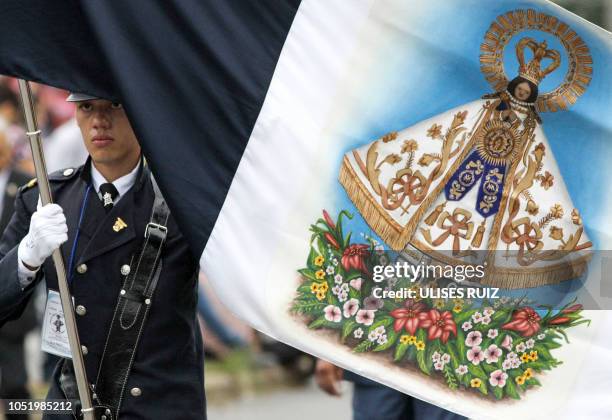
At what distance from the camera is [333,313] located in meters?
4.25

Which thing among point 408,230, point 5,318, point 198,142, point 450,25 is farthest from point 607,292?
point 5,318

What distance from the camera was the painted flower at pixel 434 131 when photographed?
424 centimetres

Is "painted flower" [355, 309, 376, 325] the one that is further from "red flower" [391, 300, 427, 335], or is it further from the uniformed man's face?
the uniformed man's face

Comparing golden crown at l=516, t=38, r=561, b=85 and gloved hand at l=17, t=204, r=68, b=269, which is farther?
gloved hand at l=17, t=204, r=68, b=269

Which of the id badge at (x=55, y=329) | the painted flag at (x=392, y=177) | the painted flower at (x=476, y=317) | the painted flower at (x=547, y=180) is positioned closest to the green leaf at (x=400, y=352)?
the painted flag at (x=392, y=177)

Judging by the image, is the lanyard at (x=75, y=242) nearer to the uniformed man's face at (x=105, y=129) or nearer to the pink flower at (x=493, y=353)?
the uniformed man's face at (x=105, y=129)

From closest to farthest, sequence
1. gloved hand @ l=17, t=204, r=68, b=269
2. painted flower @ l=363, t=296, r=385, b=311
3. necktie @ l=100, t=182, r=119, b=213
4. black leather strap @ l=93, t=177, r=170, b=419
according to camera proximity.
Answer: painted flower @ l=363, t=296, r=385, b=311
gloved hand @ l=17, t=204, r=68, b=269
black leather strap @ l=93, t=177, r=170, b=419
necktie @ l=100, t=182, r=119, b=213

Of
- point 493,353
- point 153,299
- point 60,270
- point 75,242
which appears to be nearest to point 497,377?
point 493,353

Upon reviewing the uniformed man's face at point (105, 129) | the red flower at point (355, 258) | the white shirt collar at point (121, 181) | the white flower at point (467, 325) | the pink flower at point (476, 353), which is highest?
the uniformed man's face at point (105, 129)

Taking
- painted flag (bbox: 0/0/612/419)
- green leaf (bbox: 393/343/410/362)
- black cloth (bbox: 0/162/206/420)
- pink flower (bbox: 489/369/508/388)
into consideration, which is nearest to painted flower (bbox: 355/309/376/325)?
painted flag (bbox: 0/0/612/419)

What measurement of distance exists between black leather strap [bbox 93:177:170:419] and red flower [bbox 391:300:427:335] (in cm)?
90

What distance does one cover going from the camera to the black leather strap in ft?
15.2

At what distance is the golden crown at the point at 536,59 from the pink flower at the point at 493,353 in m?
0.82

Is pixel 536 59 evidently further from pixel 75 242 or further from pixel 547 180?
pixel 75 242
